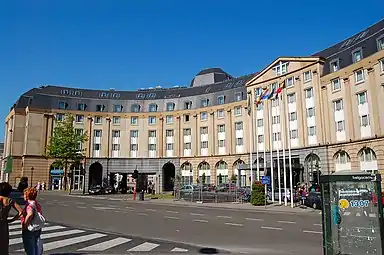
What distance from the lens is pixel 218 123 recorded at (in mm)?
57625

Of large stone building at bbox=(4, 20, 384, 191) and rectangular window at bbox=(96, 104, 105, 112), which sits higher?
rectangular window at bbox=(96, 104, 105, 112)

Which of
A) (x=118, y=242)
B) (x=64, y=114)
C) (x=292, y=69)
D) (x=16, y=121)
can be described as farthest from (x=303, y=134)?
(x=16, y=121)

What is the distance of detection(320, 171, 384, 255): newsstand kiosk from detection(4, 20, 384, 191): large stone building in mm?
31216

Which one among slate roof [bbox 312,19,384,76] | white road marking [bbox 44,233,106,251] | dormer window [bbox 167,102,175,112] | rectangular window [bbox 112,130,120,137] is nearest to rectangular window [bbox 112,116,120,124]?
rectangular window [bbox 112,130,120,137]

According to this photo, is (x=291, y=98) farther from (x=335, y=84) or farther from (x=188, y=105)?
(x=188, y=105)

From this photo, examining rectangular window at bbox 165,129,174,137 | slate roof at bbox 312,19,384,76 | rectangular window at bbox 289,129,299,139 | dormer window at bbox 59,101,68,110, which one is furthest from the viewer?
rectangular window at bbox 165,129,174,137

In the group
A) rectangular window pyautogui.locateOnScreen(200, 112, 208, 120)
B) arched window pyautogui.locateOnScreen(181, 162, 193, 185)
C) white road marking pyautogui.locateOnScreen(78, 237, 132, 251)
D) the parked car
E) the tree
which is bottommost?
white road marking pyautogui.locateOnScreen(78, 237, 132, 251)

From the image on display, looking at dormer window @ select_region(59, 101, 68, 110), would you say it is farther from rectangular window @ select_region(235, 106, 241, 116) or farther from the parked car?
rectangular window @ select_region(235, 106, 241, 116)

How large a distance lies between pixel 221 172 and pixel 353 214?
5036 cm

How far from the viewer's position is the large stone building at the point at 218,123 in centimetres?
3719

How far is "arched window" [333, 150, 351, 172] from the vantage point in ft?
121

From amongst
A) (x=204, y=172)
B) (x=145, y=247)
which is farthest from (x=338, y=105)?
(x=145, y=247)

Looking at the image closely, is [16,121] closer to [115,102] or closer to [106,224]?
[115,102]

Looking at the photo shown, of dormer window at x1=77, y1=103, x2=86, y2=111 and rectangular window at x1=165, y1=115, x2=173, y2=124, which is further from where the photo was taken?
rectangular window at x1=165, y1=115, x2=173, y2=124
